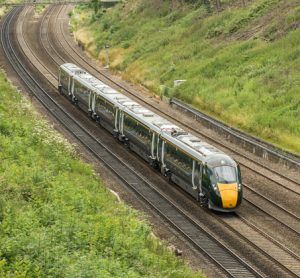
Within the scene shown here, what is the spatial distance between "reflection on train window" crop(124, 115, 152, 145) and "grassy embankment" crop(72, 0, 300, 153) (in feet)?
30.7

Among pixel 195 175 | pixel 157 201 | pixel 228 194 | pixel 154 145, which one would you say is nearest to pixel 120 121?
pixel 154 145

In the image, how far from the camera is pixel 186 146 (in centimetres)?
3164

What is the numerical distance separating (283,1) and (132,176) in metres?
36.2

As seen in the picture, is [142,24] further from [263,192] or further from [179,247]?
[179,247]

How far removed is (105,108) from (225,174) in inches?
677

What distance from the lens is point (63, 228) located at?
63.6ft

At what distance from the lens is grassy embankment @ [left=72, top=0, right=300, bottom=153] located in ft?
151

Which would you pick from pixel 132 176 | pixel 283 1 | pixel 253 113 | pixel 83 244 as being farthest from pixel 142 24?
pixel 83 244

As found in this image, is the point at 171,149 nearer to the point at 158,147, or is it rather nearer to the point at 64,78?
the point at 158,147

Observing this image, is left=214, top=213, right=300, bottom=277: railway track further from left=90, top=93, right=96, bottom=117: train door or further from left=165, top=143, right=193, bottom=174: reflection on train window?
left=90, top=93, right=96, bottom=117: train door

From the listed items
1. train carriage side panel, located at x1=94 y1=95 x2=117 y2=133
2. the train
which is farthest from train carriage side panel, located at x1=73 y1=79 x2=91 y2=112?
train carriage side panel, located at x1=94 y1=95 x2=117 y2=133

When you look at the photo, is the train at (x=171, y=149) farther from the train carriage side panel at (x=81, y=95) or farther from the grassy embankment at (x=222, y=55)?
the grassy embankment at (x=222, y=55)

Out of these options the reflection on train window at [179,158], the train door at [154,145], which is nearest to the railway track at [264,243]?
the reflection on train window at [179,158]

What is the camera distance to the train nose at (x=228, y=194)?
94.7ft
